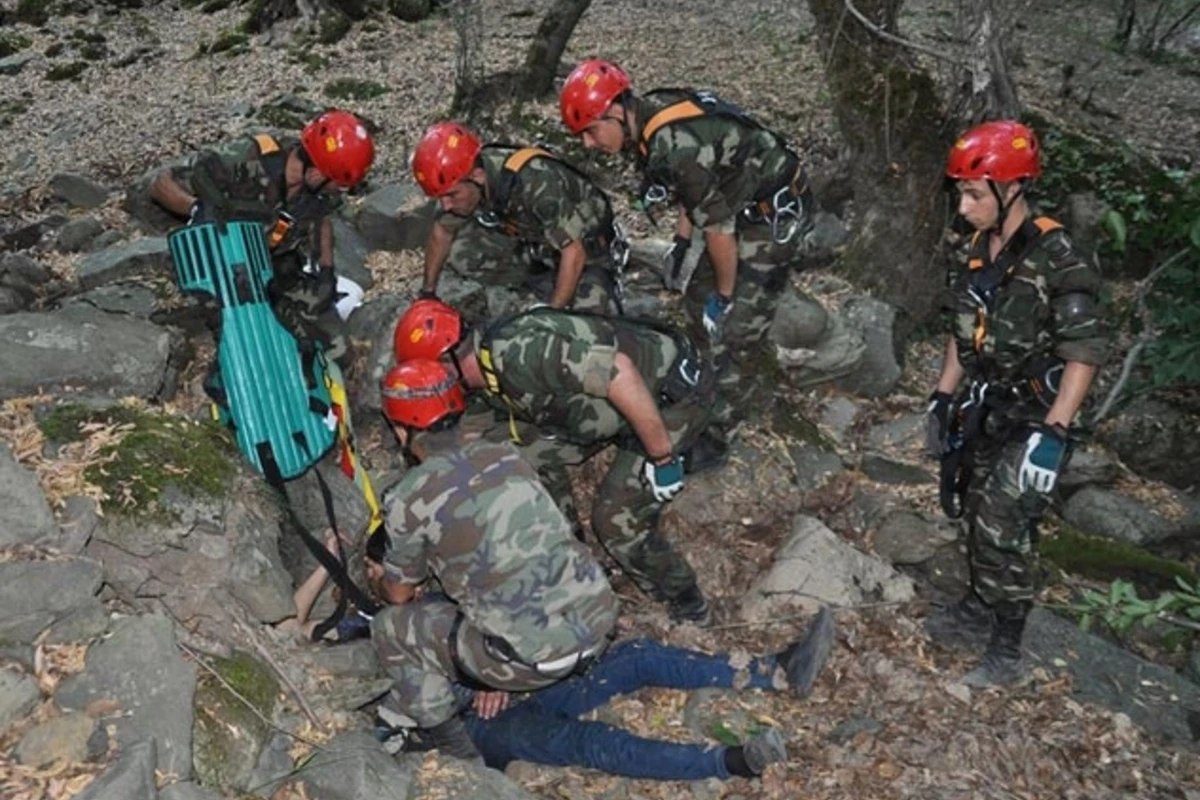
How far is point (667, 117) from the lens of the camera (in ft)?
18.0

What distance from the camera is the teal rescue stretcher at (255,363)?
4.95 meters

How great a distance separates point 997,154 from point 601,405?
2.11 meters

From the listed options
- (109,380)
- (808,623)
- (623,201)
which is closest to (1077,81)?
(623,201)

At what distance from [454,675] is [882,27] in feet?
20.6

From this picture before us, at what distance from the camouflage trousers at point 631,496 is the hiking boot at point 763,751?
1.18 m

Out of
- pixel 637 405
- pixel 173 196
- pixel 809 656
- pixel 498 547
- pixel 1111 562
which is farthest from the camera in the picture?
pixel 1111 562

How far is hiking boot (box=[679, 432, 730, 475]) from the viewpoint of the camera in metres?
6.16

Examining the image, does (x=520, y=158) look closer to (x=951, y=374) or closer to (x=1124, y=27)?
(x=951, y=374)

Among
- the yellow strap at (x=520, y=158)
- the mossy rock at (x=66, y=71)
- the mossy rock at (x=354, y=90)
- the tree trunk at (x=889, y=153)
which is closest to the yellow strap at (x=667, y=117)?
the yellow strap at (x=520, y=158)

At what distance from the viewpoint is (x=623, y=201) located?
9297mm

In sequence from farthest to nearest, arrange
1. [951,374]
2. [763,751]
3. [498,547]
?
[951,374]
[763,751]
[498,547]

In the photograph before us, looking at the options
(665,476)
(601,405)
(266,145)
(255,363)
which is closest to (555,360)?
(601,405)

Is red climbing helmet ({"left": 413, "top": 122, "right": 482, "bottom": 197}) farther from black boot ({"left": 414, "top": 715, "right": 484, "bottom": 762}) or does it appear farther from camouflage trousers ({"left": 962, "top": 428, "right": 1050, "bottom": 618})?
camouflage trousers ({"left": 962, "top": 428, "right": 1050, "bottom": 618})

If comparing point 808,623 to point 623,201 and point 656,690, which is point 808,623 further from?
point 623,201
